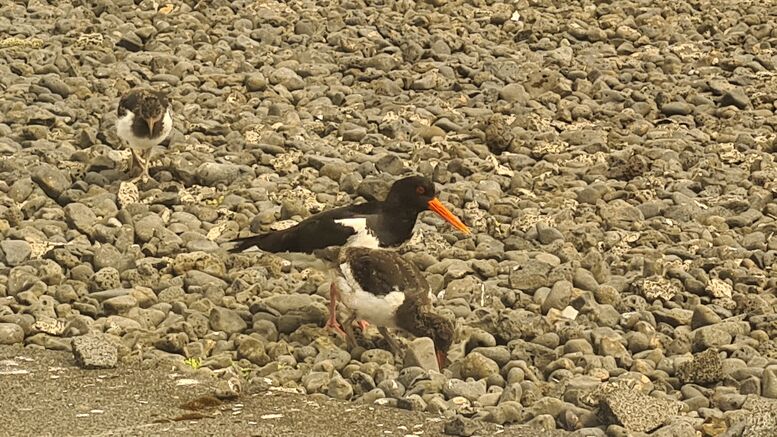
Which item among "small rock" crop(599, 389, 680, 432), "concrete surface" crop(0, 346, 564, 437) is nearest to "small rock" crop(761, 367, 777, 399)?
"small rock" crop(599, 389, 680, 432)

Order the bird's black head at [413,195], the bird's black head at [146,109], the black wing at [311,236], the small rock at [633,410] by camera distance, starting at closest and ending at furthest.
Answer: the small rock at [633,410]
the black wing at [311,236]
the bird's black head at [413,195]
the bird's black head at [146,109]

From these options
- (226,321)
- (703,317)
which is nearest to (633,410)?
(703,317)

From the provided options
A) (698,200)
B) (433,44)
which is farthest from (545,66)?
(698,200)

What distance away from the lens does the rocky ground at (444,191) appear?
6.91 m

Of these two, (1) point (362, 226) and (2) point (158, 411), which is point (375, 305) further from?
(2) point (158, 411)

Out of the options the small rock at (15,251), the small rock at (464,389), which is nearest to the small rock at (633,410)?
the small rock at (464,389)

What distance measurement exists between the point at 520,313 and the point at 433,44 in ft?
17.8

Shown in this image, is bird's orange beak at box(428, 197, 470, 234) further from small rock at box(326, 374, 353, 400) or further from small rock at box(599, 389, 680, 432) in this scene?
small rock at box(599, 389, 680, 432)

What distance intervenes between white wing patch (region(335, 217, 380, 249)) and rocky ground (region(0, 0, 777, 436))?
0.45m

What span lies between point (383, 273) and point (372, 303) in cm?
19

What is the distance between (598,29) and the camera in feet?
42.5

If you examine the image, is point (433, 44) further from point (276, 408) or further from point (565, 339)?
point (276, 408)

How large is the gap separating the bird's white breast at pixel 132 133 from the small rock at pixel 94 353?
9.67 feet

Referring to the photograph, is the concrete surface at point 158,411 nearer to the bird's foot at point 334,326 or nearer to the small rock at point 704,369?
the bird's foot at point 334,326
